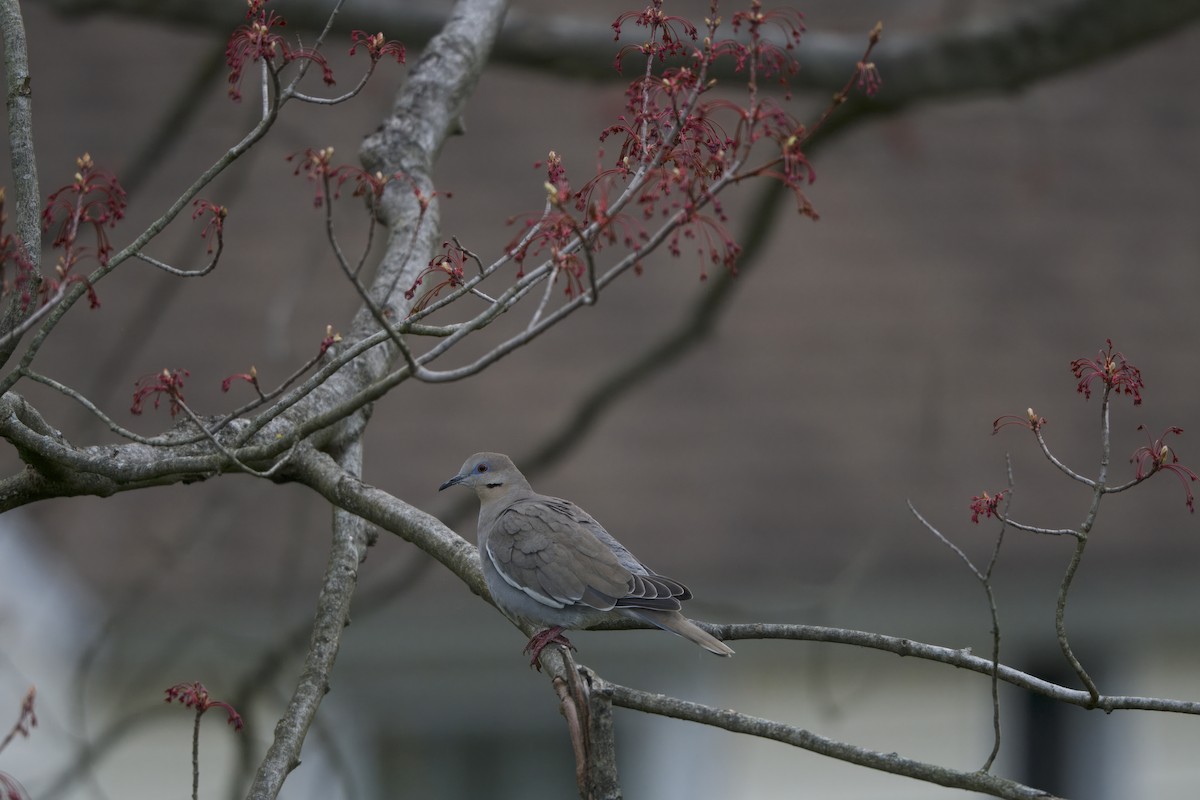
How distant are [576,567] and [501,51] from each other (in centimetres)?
296

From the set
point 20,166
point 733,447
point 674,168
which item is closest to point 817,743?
point 674,168

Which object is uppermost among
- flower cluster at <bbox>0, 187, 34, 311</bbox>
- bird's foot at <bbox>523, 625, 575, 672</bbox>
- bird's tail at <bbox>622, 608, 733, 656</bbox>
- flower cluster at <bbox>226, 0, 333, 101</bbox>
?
flower cluster at <bbox>226, 0, 333, 101</bbox>

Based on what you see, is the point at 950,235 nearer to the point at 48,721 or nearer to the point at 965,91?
the point at 965,91

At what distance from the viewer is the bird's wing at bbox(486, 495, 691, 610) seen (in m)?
3.81

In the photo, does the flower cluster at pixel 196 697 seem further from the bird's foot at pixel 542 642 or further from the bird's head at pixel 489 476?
the bird's head at pixel 489 476

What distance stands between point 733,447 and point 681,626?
607 centimetres

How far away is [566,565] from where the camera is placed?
3932 millimetres

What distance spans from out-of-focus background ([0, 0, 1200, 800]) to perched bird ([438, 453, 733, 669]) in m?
4.08

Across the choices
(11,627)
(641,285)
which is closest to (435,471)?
(641,285)

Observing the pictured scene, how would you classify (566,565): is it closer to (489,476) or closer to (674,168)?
(489,476)

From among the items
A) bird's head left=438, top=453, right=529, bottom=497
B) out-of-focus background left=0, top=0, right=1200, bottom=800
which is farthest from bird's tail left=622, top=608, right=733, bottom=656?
out-of-focus background left=0, top=0, right=1200, bottom=800

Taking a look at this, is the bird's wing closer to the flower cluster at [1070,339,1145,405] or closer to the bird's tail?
the bird's tail

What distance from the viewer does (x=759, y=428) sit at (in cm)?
972

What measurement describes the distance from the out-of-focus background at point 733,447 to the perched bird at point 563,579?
13.4 ft
